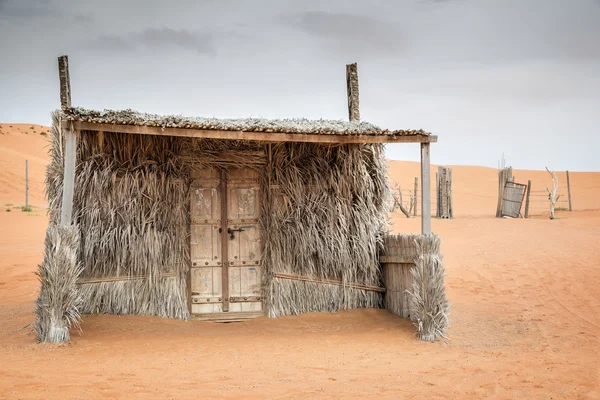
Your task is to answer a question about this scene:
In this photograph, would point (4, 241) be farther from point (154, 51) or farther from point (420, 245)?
point (420, 245)

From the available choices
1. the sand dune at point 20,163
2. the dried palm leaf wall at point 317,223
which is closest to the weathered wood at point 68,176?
the dried palm leaf wall at point 317,223

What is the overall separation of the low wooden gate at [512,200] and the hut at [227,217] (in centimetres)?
1382

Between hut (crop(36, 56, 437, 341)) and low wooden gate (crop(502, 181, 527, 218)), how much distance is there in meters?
13.8

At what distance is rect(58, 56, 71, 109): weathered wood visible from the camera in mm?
9258

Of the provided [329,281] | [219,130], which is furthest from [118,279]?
[329,281]

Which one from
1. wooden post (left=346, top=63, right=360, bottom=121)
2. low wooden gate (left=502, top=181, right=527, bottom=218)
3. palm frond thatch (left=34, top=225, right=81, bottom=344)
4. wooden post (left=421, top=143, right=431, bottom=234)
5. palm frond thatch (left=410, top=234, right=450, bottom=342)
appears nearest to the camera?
palm frond thatch (left=34, top=225, right=81, bottom=344)

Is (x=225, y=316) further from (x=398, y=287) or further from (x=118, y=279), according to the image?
(x=398, y=287)

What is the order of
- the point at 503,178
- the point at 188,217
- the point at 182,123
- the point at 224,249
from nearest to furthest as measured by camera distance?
the point at 182,123 → the point at 188,217 → the point at 224,249 → the point at 503,178

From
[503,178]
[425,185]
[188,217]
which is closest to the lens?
[425,185]

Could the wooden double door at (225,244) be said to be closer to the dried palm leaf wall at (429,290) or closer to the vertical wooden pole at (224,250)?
the vertical wooden pole at (224,250)

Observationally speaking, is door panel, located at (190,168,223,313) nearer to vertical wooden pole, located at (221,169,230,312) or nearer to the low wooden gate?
vertical wooden pole, located at (221,169,230,312)

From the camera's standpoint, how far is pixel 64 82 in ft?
30.5

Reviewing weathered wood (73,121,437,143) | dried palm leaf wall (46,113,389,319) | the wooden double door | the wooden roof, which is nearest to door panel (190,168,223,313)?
the wooden double door

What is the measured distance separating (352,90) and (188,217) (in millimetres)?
3893
